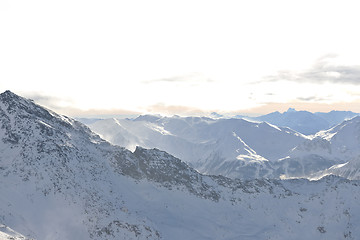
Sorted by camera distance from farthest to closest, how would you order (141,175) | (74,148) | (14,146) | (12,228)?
(141,175) → (74,148) → (14,146) → (12,228)

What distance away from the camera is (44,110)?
9269cm

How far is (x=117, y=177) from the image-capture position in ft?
276

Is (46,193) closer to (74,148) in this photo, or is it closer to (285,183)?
(74,148)

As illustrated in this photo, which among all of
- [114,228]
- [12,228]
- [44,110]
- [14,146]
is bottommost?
[114,228]

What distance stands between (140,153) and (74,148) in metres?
23.7

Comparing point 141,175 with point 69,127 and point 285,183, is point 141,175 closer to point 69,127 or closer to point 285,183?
point 69,127

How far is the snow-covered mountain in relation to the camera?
188ft

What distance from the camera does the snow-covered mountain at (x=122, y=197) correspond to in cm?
5722

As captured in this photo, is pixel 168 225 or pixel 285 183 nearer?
pixel 168 225

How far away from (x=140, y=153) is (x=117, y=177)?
17.1 meters

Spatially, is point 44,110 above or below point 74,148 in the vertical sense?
above

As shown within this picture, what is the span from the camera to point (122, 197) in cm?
7600

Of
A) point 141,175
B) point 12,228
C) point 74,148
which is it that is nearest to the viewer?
point 12,228

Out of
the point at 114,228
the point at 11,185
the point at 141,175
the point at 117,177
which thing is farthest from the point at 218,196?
the point at 11,185
